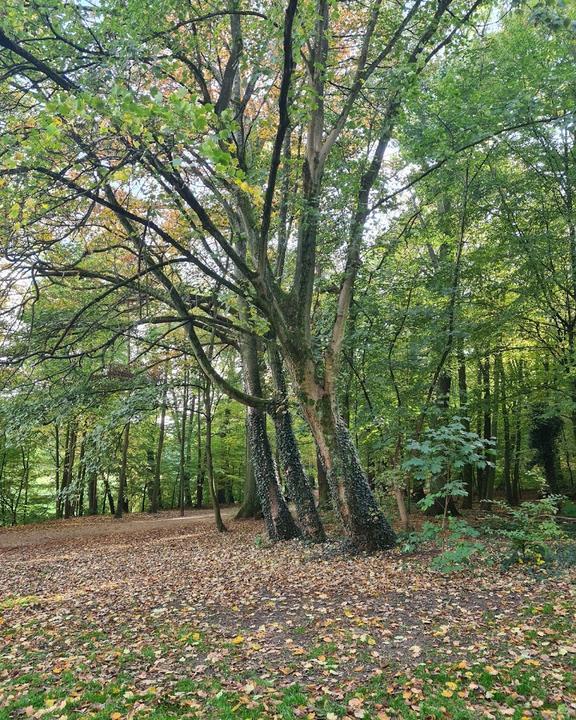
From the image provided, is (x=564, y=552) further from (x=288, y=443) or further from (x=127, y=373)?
(x=127, y=373)

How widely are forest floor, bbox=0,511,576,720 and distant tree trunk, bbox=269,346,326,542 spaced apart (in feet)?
4.69

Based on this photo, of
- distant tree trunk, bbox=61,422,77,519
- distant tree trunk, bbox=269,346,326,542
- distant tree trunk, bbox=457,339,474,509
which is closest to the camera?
distant tree trunk, bbox=269,346,326,542

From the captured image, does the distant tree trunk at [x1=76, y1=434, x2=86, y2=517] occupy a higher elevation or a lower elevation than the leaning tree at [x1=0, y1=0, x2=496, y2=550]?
lower

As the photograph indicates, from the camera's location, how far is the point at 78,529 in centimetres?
1792

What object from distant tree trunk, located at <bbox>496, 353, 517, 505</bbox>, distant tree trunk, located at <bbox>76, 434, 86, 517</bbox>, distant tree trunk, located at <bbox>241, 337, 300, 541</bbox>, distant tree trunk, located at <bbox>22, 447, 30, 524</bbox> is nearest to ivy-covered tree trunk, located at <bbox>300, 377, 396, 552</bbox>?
distant tree trunk, located at <bbox>241, 337, 300, 541</bbox>

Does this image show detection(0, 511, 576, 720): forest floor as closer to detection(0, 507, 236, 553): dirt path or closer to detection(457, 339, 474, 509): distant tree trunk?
detection(457, 339, 474, 509): distant tree trunk

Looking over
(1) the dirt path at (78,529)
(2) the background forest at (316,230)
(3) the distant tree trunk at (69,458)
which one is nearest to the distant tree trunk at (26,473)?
(3) the distant tree trunk at (69,458)

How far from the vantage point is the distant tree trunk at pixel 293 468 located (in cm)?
970

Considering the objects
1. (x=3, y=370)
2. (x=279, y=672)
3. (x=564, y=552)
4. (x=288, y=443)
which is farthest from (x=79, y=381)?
(x=564, y=552)

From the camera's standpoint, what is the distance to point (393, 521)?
519 inches

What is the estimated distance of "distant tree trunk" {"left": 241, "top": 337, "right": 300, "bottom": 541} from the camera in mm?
10648

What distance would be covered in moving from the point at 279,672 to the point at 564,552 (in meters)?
4.83

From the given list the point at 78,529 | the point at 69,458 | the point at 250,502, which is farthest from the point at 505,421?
the point at 69,458

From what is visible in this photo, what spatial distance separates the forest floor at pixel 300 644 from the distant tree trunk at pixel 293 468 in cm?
143
